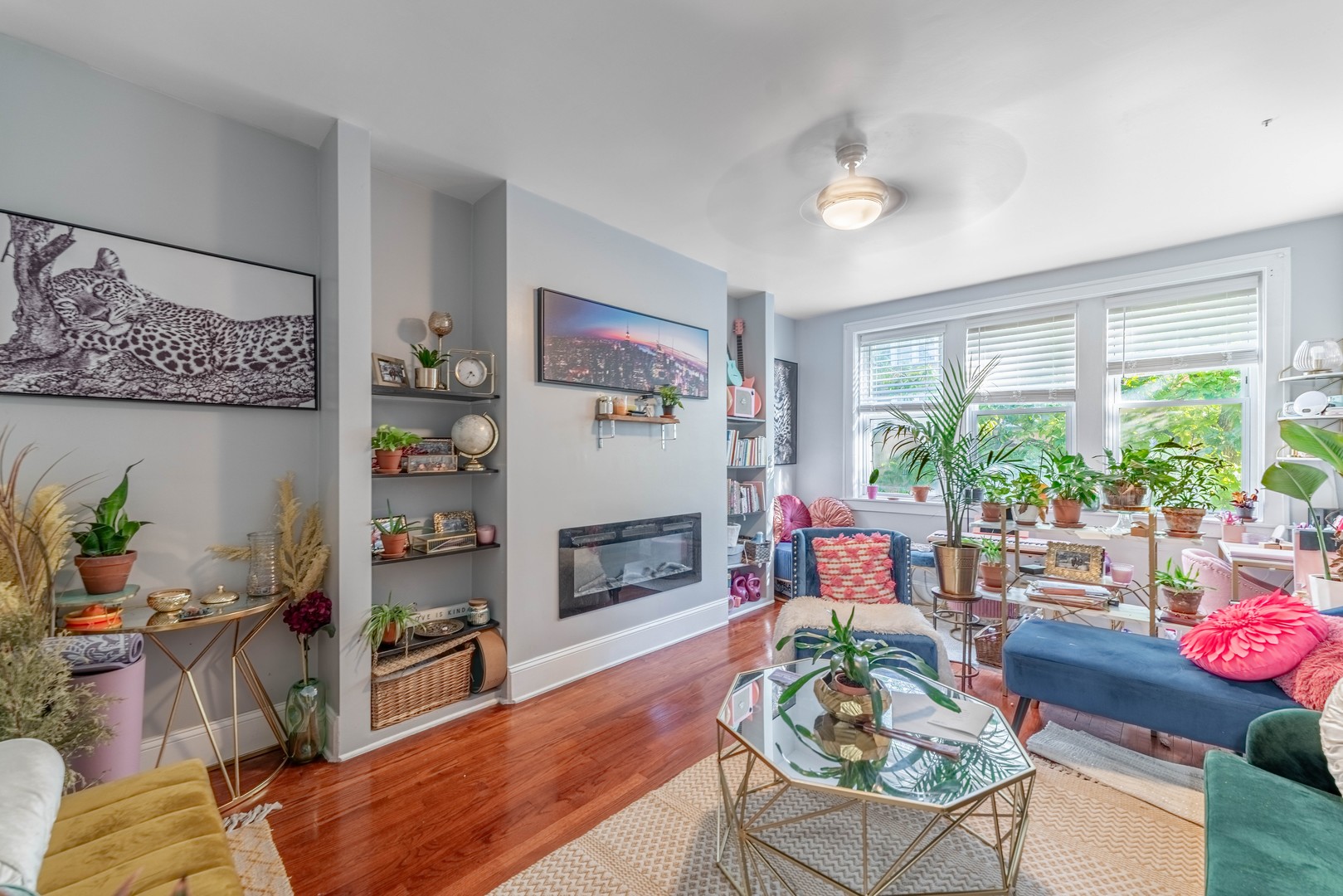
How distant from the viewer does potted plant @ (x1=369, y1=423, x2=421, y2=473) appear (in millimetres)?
2363

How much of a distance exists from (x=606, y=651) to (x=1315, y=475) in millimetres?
3444

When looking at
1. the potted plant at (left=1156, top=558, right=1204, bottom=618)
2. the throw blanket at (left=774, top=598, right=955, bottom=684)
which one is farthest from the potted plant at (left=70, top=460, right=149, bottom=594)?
the potted plant at (left=1156, top=558, right=1204, bottom=618)

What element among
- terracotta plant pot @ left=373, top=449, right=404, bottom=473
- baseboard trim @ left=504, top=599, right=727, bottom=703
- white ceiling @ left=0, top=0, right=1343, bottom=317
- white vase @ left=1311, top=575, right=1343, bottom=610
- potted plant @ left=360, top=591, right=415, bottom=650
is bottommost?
baseboard trim @ left=504, top=599, right=727, bottom=703

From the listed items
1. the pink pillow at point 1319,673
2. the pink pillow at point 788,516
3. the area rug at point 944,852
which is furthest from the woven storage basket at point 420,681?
the pink pillow at point 1319,673

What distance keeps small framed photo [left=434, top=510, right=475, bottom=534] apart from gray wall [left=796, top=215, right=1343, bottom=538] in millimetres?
3482

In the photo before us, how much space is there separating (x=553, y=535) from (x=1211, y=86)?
3.26m

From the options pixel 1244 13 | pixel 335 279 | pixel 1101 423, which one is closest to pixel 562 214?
pixel 335 279

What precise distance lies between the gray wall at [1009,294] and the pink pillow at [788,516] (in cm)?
34

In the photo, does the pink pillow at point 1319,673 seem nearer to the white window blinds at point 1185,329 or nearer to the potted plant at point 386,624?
the white window blinds at point 1185,329

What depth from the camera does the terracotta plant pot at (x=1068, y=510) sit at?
106 inches

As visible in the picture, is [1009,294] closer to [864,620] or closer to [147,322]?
[864,620]

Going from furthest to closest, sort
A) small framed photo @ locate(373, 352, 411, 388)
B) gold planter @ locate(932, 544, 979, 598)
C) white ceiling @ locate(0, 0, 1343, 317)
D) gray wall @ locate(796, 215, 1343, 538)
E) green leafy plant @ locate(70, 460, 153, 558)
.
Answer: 1. gray wall @ locate(796, 215, 1343, 538)
2. gold planter @ locate(932, 544, 979, 598)
3. small framed photo @ locate(373, 352, 411, 388)
4. green leafy plant @ locate(70, 460, 153, 558)
5. white ceiling @ locate(0, 0, 1343, 317)

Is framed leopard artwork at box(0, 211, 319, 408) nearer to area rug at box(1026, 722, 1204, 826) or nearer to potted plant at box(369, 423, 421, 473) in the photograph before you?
potted plant at box(369, 423, 421, 473)

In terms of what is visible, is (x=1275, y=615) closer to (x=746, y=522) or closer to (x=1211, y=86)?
(x=1211, y=86)
